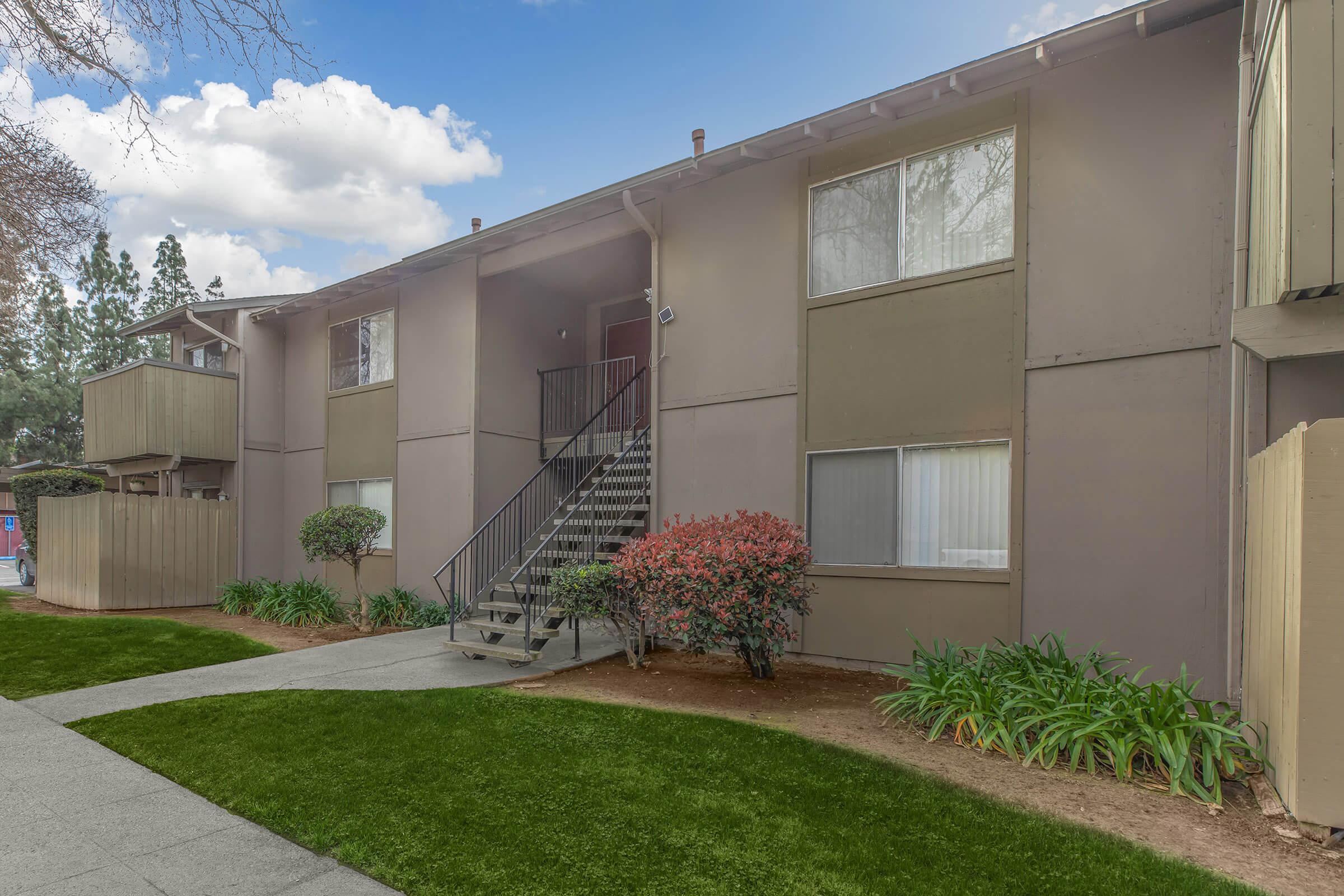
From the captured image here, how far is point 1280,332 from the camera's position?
14.4 ft

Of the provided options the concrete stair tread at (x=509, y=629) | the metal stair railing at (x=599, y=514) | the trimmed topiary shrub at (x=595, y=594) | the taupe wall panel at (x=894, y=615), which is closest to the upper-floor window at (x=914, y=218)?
the taupe wall panel at (x=894, y=615)

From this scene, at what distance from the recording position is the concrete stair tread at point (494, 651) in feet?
23.0

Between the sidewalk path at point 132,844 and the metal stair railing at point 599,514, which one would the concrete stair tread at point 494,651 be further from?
the sidewalk path at point 132,844

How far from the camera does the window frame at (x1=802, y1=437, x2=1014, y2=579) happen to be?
6289 mm

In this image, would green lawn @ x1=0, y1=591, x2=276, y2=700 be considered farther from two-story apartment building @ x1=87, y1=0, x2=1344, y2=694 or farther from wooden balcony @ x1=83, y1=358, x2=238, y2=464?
wooden balcony @ x1=83, y1=358, x2=238, y2=464

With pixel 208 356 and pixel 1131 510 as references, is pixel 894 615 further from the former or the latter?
pixel 208 356

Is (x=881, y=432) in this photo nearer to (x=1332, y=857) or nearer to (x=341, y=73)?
(x=1332, y=857)

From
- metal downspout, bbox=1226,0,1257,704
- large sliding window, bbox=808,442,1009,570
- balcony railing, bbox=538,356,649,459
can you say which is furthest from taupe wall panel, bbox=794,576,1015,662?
balcony railing, bbox=538,356,649,459

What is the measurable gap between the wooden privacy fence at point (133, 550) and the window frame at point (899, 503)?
34.0ft

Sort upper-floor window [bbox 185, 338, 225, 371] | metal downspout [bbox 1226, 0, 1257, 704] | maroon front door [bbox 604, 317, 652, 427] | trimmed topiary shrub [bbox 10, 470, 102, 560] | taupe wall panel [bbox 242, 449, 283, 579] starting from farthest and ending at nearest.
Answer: trimmed topiary shrub [bbox 10, 470, 102, 560] < upper-floor window [bbox 185, 338, 225, 371] < taupe wall panel [bbox 242, 449, 283, 579] < maroon front door [bbox 604, 317, 652, 427] < metal downspout [bbox 1226, 0, 1257, 704]

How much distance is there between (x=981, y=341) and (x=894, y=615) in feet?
8.09

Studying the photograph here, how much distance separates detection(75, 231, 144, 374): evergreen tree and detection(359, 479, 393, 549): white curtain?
28.0m

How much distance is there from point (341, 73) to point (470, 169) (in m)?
26.2

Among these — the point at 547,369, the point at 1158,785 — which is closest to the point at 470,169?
the point at 547,369
